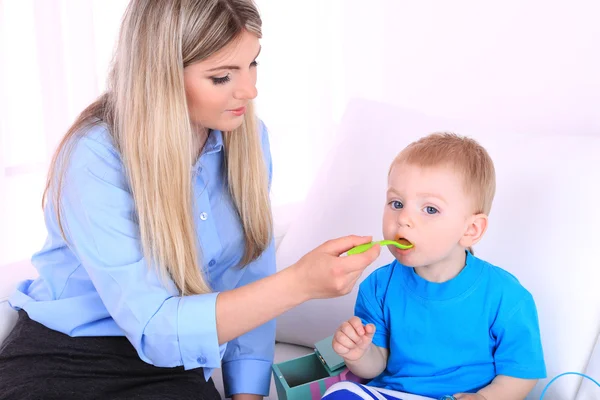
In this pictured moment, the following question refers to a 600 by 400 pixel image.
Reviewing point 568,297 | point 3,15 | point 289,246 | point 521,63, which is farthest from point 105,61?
point 568,297

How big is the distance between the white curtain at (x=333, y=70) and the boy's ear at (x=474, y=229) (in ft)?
1.49

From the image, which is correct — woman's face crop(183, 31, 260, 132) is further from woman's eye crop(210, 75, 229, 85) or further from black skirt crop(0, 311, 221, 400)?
black skirt crop(0, 311, 221, 400)

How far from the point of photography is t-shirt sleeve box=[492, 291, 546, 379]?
1.25 m

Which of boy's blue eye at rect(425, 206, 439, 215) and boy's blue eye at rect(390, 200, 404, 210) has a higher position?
boy's blue eye at rect(425, 206, 439, 215)

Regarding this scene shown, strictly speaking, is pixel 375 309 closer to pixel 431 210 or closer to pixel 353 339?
pixel 353 339

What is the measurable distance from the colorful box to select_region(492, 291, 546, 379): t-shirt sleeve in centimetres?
29

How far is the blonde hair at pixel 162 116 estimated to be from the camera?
4.04 feet

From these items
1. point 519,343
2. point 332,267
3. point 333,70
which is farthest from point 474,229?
point 333,70

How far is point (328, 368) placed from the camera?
145 cm

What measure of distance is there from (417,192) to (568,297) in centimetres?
39

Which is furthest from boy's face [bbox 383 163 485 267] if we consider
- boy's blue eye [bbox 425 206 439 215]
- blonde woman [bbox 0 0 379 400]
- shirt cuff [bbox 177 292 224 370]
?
shirt cuff [bbox 177 292 224 370]

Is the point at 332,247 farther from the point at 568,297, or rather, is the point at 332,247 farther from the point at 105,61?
the point at 105,61

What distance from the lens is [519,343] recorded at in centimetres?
125

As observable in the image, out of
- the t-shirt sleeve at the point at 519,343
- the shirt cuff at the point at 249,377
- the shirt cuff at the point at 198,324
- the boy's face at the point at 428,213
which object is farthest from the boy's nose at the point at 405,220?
the shirt cuff at the point at 249,377
